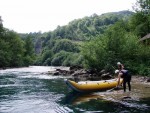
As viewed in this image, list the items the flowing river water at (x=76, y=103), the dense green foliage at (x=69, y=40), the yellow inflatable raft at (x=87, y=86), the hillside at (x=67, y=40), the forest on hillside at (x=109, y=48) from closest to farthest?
the flowing river water at (x=76, y=103)
the yellow inflatable raft at (x=87, y=86)
the forest on hillside at (x=109, y=48)
the dense green foliage at (x=69, y=40)
the hillside at (x=67, y=40)

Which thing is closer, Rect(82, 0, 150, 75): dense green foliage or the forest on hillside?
Rect(82, 0, 150, 75): dense green foliage

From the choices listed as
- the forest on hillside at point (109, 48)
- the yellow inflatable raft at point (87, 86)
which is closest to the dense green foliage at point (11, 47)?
the forest on hillside at point (109, 48)

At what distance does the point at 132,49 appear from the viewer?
40.3 meters

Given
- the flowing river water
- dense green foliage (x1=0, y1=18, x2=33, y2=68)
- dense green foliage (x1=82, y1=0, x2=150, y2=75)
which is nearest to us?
the flowing river water

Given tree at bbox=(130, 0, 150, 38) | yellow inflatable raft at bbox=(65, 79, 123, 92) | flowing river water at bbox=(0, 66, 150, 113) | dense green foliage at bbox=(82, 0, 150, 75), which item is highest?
tree at bbox=(130, 0, 150, 38)

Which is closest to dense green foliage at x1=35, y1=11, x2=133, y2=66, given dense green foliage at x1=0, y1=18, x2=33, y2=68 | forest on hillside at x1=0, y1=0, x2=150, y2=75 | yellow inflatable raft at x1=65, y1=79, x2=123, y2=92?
forest on hillside at x1=0, y1=0, x2=150, y2=75

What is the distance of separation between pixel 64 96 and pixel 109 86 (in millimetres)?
4084

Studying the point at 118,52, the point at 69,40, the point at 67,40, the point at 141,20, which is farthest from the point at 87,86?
the point at 69,40

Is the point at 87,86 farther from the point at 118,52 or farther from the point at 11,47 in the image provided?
the point at 11,47

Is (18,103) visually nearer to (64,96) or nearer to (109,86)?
(64,96)

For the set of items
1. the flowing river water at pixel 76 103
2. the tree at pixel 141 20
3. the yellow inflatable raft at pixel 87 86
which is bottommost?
the flowing river water at pixel 76 103

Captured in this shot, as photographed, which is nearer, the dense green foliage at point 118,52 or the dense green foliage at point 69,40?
the dense green foliage at point 118,52

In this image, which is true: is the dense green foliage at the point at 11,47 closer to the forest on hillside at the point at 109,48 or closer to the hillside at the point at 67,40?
the forest on hillside at the point at 109,48

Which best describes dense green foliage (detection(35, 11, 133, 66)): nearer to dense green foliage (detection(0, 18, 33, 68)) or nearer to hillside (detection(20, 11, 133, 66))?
hillside (detection(20, 11, 133, 66))
